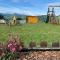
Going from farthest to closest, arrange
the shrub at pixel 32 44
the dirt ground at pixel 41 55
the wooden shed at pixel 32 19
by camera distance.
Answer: the shrub at pixel 32 44, the wooden shed at pixel 32 19, the dirt ground at pixel 41 55

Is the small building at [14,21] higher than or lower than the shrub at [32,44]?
higher

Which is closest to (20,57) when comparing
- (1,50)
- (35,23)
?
(1,50)

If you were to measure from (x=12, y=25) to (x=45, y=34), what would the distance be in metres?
0.92

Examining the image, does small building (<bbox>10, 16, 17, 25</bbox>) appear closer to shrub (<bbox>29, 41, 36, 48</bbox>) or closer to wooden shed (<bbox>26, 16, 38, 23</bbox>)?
wooden shed (<bbox>26, 16, 38, 23</bbox>)

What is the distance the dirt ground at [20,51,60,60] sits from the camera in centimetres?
801

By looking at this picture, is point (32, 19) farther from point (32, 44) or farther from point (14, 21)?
point (32, 44)

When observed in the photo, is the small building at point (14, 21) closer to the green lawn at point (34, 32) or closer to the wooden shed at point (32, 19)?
the green lawn at point (34, 32)

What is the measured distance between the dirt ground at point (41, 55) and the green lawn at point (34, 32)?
1.25 ft

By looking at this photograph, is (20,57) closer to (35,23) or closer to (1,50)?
(1,50)

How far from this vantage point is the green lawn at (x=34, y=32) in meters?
8.54

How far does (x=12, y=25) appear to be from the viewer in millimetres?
8570

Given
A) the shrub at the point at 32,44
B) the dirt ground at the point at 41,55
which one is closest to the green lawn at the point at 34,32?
the shrub at the point at 32,44

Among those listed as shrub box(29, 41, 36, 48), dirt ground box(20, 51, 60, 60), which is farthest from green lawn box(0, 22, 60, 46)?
dirt ground box(20, 51, 60, 60)

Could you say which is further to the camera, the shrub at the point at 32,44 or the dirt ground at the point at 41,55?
the shrub at the point at 32,44
